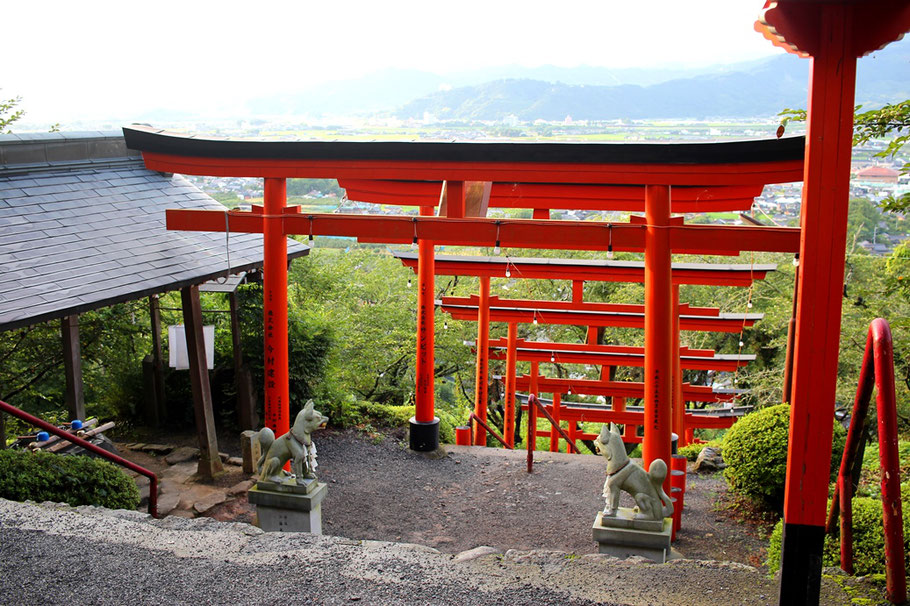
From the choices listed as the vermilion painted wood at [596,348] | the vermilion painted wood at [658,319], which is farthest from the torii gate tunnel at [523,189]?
the vermilion painted wood at [596,348]

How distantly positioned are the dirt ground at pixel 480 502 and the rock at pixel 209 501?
8 centimetres

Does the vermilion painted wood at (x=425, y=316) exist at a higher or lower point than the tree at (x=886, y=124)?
lower

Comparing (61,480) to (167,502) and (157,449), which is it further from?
(157,449)

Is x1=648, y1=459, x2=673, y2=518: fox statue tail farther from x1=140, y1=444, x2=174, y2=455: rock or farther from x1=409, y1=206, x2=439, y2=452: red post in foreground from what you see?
x1=140, y1=444, x2=174, y2=455: rock

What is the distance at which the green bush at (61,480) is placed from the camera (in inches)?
227

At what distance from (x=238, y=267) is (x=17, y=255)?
7.25 ft

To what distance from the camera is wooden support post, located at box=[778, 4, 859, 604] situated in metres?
3.30

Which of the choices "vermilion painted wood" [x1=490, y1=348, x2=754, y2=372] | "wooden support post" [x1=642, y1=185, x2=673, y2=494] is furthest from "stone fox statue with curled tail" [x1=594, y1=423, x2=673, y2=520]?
"vermilion painted wood" [x1=490, y1=348, x2=754, y2=372]

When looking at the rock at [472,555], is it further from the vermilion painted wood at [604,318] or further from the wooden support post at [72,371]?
the vermilion painted wood at [604,318]

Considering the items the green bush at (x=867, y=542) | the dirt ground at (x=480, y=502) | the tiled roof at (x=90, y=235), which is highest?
the tiled roof at (x=90, y=235)

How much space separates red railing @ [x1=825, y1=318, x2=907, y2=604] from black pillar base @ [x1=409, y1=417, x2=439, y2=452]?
7.06m

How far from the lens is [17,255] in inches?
275

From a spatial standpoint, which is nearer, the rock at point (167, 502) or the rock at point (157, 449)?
the rock at point (167, 502)

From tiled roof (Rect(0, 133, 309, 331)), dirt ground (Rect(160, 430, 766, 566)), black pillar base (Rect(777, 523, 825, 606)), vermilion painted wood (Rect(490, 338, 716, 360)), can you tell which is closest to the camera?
black pillar base (Rect(777, 523, 825, 606))
